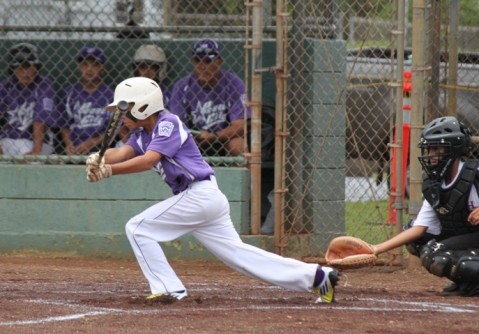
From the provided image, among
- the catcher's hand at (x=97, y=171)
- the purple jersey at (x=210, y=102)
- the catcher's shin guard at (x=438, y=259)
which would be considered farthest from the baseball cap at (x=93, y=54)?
the catcher's shin guard at (x=438, y=259)

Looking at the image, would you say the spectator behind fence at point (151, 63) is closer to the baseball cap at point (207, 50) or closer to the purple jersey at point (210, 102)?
the purple jersey at point (210, 102)

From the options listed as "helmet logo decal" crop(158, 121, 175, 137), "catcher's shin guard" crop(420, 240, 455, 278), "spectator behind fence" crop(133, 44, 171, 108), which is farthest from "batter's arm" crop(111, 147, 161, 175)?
"spectator behind fence" crop(133, 44, 171, 108)

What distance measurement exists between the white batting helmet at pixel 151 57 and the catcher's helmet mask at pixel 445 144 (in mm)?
3295

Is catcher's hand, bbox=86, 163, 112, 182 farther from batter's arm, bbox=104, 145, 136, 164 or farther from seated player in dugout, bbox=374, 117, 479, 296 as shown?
seated player in dugout, bbox=374, 117, 479, 296

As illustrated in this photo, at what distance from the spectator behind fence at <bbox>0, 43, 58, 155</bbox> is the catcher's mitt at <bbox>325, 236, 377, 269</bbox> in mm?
3688

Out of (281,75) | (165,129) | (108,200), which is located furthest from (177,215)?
(108,200)

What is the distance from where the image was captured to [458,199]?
6551mm

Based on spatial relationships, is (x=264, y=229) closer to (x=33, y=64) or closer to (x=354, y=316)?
(x=33, y=64)

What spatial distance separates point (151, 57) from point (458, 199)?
3.66 meters

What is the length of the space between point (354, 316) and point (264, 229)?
322 centimetres

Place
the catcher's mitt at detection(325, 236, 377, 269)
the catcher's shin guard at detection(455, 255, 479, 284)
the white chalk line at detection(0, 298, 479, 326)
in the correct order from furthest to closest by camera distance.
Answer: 1. the catcher's shin guard at detection(455, 255, 479, 284)
2. the catcher's mitt at detection(325, 236, 377, 269)
3. the white chalk line at detection(0, 298, 479, 326)

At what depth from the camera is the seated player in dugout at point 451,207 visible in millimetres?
6574

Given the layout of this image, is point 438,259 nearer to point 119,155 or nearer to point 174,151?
point 174,151

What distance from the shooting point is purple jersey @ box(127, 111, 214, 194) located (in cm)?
623
